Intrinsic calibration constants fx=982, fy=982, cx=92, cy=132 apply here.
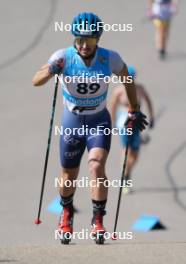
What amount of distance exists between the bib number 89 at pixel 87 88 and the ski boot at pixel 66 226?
143cm

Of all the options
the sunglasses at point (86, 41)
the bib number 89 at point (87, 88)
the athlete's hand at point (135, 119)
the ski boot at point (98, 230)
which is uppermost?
the sunglasses at point (86, 41)

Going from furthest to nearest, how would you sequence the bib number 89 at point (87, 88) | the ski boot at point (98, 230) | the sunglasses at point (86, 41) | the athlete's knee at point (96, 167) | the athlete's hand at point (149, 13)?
the athlete's hand at point (149, 13) → the ski boot at point (98, 230) → the athlete's knee at point (96, 167) → the bib number 89 at point (87, 88) → the sunglasses at point (86, 41)

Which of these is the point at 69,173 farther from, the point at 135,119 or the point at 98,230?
the point at 135,119

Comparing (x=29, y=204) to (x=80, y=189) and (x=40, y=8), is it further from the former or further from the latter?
(x=40, y=8)

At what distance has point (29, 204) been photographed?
602 inches

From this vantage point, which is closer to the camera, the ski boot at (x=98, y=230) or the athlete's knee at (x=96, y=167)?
the athlete's knee at (x=96, y=167)

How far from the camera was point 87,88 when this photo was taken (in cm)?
999

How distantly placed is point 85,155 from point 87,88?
7028 millimetres

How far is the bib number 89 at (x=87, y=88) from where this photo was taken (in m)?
9.96

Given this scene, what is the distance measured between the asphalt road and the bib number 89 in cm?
159

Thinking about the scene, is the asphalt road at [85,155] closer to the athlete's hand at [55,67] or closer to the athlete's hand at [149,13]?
the athlete's hand at [149,13]

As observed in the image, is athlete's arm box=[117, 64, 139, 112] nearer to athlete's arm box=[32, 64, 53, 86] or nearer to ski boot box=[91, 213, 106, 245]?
athlete's arm box=[32, 64, 53, 86]

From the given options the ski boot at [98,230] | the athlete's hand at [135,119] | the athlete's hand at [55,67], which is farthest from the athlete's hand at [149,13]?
the athlete's hand at [55,67]

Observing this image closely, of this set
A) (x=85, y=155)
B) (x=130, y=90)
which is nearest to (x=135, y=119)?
(x=130, y=90)
